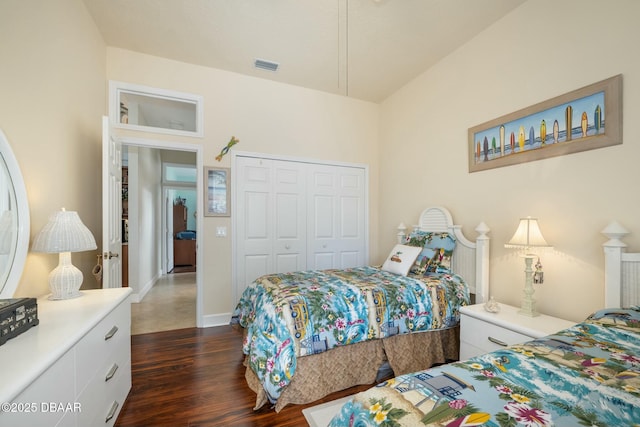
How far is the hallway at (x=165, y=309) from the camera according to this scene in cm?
324

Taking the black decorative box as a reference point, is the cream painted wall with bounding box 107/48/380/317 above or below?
above

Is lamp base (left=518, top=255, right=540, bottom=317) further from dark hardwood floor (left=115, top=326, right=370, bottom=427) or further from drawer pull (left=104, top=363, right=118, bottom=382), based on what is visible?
drawer pull (left=104, top=363, right=118, bottom=382)

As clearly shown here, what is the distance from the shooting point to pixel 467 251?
2.69 meters

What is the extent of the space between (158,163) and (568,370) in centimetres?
677

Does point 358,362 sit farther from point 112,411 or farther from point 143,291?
point 143,291

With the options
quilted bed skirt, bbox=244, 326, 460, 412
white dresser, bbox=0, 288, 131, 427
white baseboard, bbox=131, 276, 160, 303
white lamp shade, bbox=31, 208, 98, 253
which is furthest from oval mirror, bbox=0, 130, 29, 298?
white baseboard, bbox=131, 276, 160, 303

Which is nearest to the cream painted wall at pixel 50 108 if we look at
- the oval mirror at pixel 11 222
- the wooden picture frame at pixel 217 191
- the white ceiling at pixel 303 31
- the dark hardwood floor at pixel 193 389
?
the oval mirror at pixel 11 222

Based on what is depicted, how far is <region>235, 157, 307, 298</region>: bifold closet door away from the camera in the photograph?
11.3ft

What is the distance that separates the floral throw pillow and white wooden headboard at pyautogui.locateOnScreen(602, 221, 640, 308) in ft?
3.74

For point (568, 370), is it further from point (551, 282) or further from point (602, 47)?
point (602, 47)

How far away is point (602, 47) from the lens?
6.00 ft

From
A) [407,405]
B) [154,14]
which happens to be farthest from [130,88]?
[407,405]

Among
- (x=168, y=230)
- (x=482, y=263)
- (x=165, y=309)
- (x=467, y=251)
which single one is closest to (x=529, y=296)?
(x=482, y=263)

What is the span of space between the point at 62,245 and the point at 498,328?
2.82 metres
